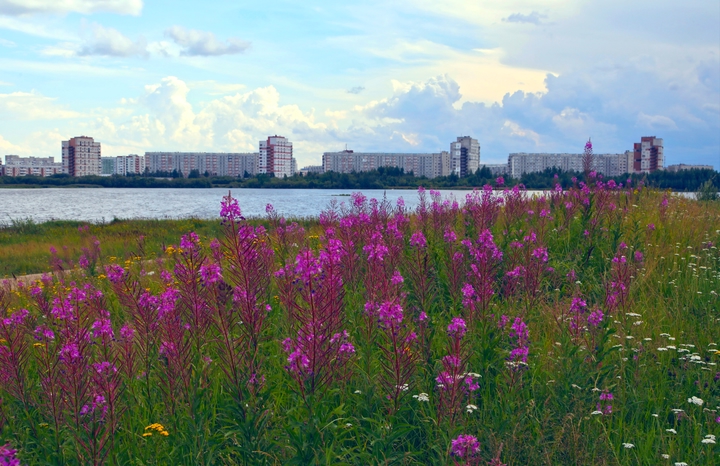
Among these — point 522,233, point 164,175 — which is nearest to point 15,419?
point 522,233

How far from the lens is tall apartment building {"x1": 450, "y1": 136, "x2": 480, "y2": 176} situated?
508 feet

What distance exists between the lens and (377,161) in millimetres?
196625

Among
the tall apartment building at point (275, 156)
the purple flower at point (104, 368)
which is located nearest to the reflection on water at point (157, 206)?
the purple flower at point (104, 368)

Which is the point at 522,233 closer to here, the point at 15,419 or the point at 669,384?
the point at 669,384

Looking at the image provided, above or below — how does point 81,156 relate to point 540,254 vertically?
above

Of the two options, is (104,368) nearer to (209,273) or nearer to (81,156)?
(209,273)

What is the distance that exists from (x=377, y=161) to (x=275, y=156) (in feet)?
119

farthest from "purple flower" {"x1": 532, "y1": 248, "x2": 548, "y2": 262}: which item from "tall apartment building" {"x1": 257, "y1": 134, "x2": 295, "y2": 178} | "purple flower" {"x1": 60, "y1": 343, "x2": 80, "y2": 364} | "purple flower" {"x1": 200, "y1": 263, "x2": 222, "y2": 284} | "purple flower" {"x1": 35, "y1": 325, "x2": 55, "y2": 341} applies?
"tall apartment building" {"x1": 257, "y1": 134, "x2": 295, "y2": 178}

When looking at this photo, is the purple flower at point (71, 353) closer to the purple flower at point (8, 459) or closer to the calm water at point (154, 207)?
the purple flower at point (8, 459)

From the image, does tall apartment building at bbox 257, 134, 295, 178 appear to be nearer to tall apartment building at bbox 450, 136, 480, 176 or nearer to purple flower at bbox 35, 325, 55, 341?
tall apartment building at bbox 450, 136, 480, 176

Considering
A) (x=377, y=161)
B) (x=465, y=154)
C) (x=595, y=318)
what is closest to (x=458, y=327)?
(x=595, y=318)

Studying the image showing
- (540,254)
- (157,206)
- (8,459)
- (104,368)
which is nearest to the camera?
(8,459)

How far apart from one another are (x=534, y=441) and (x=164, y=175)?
17503cm

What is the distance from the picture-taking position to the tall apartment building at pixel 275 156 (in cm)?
18038
